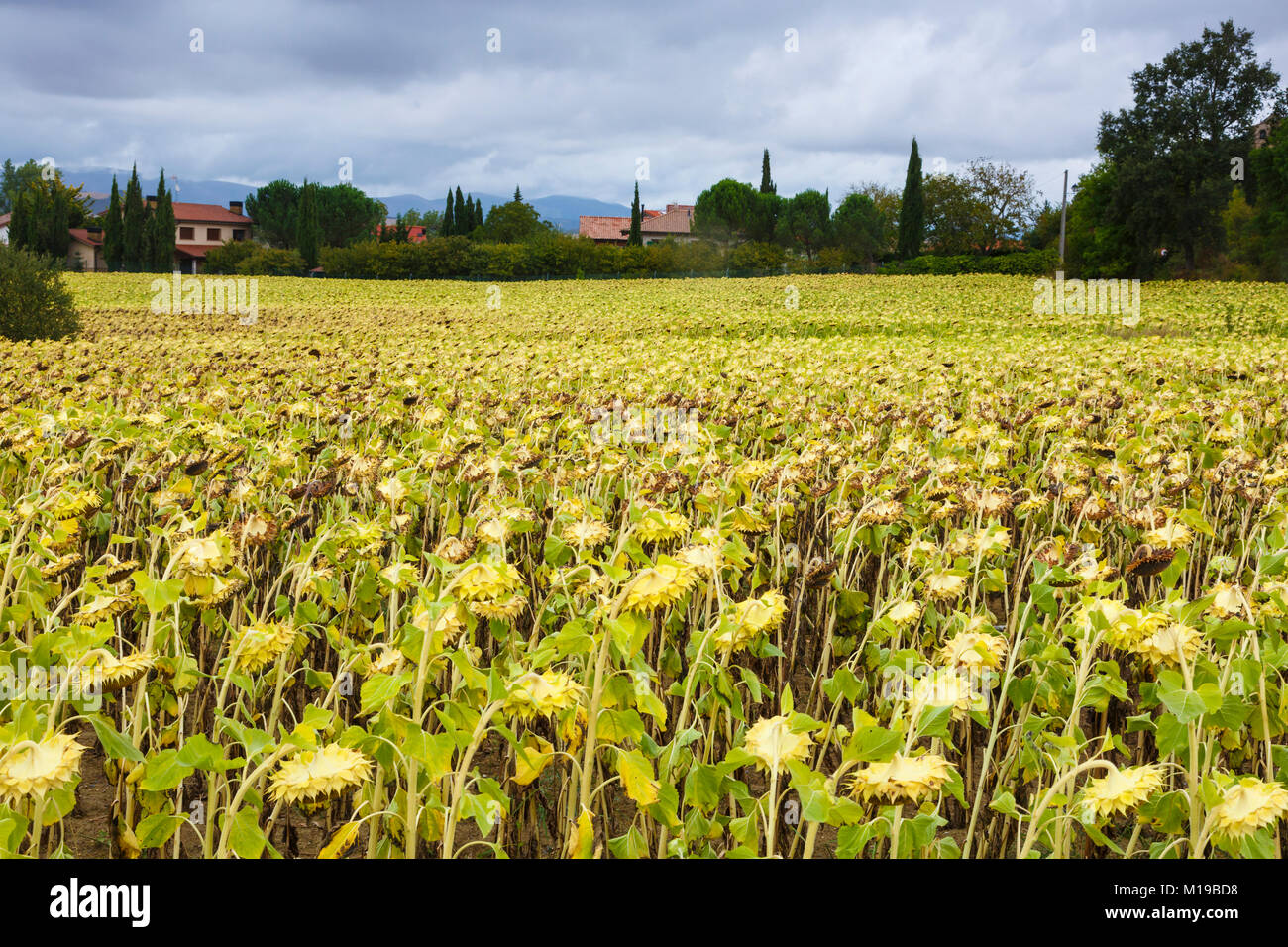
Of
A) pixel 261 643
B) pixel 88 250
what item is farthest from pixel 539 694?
pixel 88 250

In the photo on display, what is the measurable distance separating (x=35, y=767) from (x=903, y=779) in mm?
1344

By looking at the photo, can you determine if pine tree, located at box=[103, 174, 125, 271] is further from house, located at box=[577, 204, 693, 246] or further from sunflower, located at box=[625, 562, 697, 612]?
sunflower, located at box=[625, 562, 697, 612]

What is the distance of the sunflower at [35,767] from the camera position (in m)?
1.53

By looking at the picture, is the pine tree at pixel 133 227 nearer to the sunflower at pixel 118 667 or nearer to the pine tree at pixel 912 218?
the pine tree at pixel 912 218

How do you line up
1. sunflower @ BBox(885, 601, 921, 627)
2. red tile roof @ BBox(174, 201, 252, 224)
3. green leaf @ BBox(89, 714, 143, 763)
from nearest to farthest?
1. green leaf @ BBox(89, 714, 143, 763)
2. sunflower @ BBox(885, 601, 921, 627)
3. red tile roof @ BBox(174, 201, 252, 224)

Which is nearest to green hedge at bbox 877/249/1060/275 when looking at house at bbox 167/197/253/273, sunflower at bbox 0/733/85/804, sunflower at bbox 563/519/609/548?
sunflower at bbox 563/519/609/548

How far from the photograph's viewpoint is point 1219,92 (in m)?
46.5

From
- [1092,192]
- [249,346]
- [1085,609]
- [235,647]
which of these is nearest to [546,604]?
[235,647]

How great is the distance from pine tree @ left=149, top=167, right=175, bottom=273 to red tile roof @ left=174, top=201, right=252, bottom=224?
74.5 feet

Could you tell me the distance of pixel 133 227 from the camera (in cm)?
6112

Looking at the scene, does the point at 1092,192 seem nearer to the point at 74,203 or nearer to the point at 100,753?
the point at 100,753

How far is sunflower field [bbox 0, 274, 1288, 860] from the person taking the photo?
1886 mm
